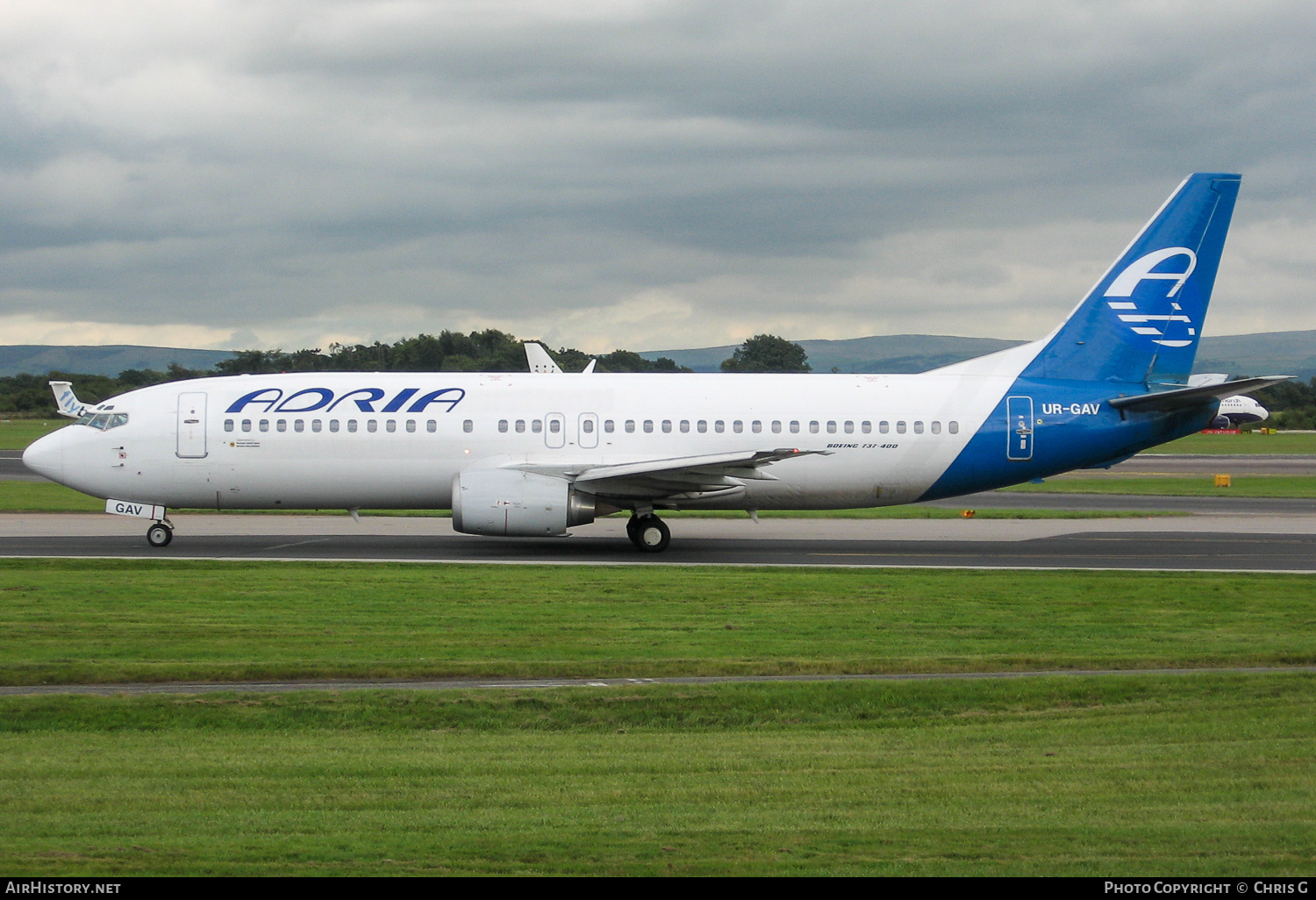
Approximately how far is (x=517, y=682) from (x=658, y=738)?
269 cm

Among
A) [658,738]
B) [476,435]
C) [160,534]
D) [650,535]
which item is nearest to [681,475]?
[650,535]

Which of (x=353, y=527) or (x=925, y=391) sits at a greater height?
(x=925, y=391)

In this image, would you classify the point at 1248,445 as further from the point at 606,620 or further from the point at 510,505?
the point at 606,620

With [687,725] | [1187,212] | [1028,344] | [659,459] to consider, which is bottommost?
[687,725]

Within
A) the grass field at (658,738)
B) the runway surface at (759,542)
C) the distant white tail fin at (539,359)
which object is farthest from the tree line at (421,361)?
the grass field at (658,738)

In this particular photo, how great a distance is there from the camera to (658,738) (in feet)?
37.6

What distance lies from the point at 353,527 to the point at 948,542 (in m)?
14.8

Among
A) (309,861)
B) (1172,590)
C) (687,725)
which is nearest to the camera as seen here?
(309,861)

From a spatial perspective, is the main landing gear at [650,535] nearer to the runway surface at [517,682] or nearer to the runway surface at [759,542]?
the runway surface at [759,542]

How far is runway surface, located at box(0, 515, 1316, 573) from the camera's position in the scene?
25.7m

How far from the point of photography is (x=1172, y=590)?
2109 cm

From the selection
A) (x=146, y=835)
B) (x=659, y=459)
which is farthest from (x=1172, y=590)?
(x=146, y=835)

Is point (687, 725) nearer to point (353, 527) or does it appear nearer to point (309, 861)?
point (309, 861)

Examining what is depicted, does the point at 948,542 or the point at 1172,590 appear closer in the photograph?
the point at 1172,590
